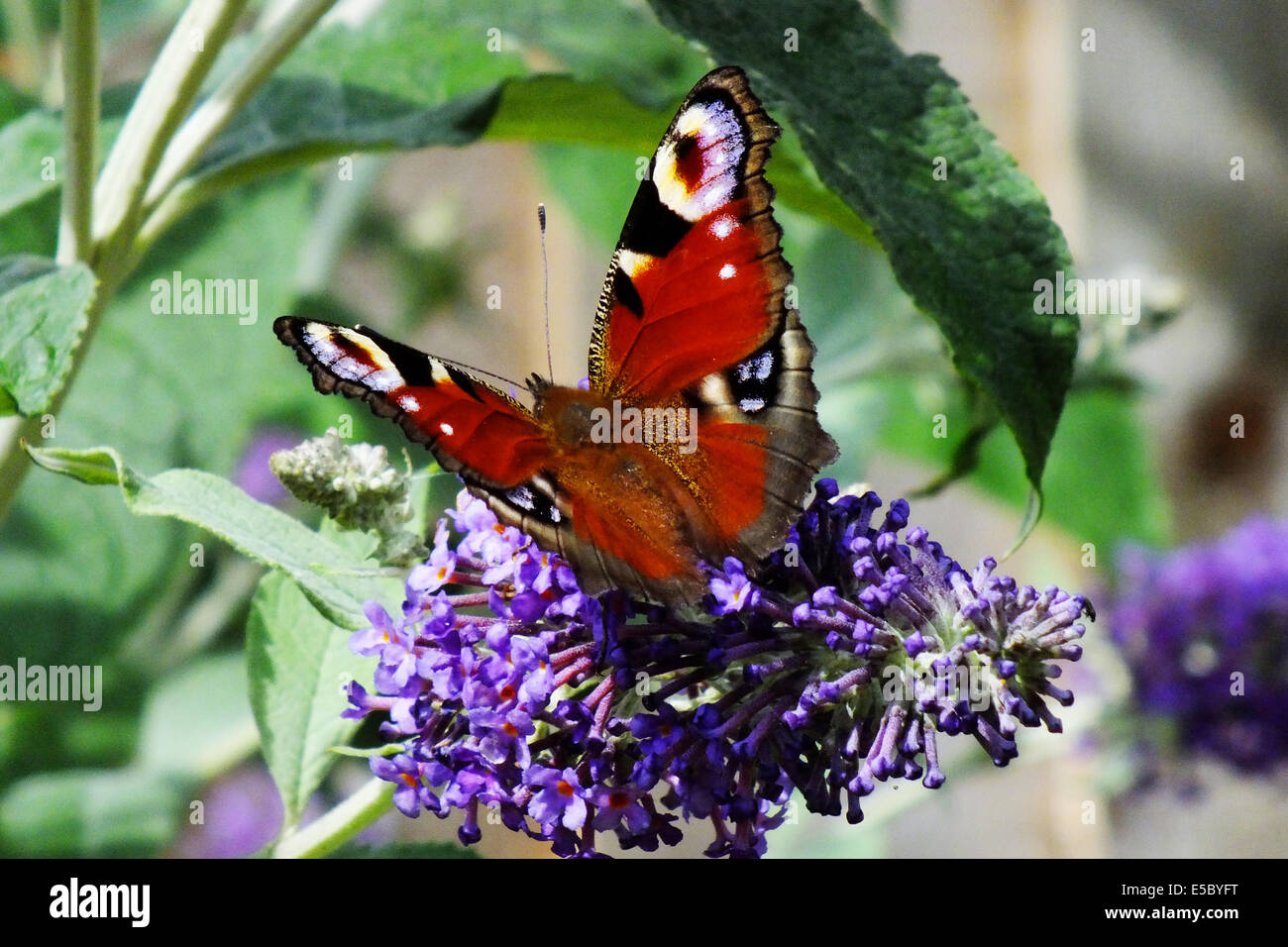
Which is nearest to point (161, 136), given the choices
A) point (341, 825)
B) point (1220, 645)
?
point (341, 825)

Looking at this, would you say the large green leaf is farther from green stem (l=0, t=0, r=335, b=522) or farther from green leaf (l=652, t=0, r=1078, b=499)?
green leaf (l=652, t=0, r=1078, b=499)

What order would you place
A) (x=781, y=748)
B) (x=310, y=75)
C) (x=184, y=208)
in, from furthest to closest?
(x=310, y=75)
(x=184, y=208)
(x=781, y=748)

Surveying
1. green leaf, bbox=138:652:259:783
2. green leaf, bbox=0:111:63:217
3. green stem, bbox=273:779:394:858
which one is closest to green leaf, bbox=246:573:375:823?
green stem, bbox=273:779:394:858

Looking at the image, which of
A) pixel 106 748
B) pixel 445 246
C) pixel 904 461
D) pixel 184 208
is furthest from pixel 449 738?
pixel 904 461

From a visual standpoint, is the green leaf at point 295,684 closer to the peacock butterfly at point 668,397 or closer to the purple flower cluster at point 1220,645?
the peacock butterfly at point 668,397

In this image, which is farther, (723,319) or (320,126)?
(320,126)

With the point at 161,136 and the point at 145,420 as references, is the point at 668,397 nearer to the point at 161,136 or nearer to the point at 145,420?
the point at 161,136
